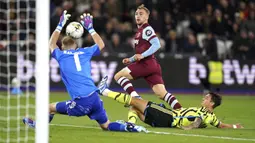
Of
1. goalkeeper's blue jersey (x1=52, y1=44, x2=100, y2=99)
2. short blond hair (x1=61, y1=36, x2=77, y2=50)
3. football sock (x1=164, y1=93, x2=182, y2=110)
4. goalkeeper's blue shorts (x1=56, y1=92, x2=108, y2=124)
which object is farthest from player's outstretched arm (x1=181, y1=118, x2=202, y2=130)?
short blond hair (x1=61, y1=36, x2=77, y2=50)

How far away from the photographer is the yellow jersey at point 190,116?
12117 millimetres

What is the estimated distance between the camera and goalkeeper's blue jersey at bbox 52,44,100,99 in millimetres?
11461

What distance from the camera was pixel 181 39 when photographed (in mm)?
23922

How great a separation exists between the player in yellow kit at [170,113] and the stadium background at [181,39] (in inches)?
293

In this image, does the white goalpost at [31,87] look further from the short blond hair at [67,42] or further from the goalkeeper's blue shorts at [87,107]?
the goalkeeper's blue shorts at [87,107]

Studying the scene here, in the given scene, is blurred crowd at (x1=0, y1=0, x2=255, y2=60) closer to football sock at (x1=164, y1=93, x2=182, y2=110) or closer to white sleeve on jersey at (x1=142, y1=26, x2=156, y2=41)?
white sleeve on jersey at (x1=142, y1=26, x2=156, y2=41)

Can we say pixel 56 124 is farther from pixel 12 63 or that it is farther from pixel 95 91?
pixel 12 63

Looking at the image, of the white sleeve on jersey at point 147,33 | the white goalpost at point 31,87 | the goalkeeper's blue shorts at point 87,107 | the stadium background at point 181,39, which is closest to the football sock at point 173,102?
the white sleeve on jersey at point 147,33

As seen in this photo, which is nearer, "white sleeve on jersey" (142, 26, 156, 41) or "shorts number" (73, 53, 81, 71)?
"shorts number" (73, 53, 81, 71)

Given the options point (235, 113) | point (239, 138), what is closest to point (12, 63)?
point (235, 113)

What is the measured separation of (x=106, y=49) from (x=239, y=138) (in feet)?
39.6

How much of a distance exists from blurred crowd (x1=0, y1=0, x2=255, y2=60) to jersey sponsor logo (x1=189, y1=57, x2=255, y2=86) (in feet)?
0.99

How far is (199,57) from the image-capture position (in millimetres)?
22234

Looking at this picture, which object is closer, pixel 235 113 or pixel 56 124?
pixel 56 124
